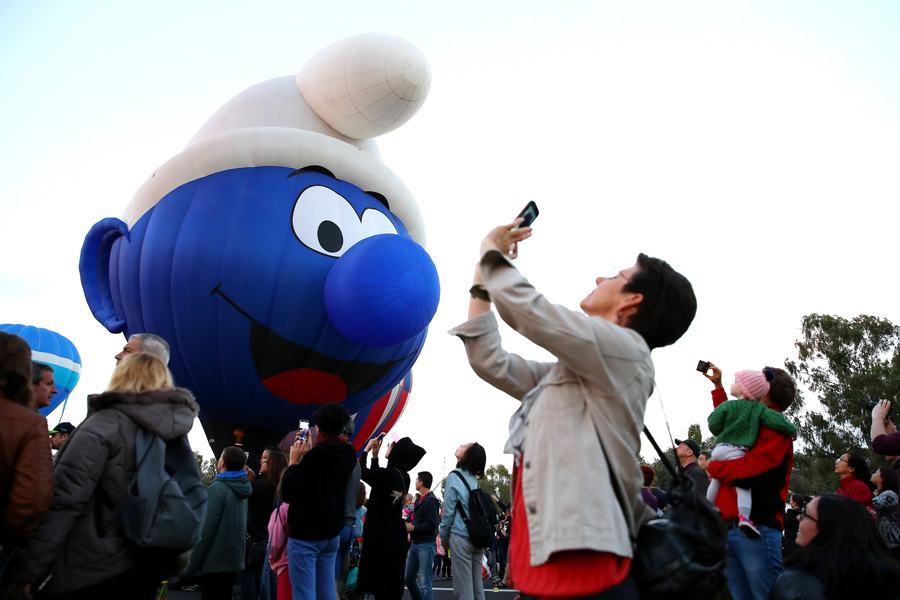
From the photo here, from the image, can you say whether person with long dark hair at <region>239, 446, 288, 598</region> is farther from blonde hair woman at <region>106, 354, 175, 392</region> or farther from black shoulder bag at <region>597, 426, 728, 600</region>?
black shoulder bag at <region>597, 426, 728, 600</region>

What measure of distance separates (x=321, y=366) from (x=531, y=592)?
7436mm

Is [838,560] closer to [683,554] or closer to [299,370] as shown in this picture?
[683,554]

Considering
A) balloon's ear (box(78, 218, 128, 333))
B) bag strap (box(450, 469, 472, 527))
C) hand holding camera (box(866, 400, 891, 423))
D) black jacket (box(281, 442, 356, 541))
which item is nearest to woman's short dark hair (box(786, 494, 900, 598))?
hand holding camera (box(866, 400, 891, 423))

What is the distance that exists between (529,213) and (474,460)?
14.0 feet

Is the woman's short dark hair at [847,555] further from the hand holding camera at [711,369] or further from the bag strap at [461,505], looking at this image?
the bag strap at [461,505]

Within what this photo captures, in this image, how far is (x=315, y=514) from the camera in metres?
4.34

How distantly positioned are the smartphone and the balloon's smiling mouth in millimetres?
6884

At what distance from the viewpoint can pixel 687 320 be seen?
1971 millimetres

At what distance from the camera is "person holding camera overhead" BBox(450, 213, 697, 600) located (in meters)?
1.56

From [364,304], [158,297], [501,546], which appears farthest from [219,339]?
[501,546]

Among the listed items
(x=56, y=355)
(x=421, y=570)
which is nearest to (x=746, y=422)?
(x=421, y=570)

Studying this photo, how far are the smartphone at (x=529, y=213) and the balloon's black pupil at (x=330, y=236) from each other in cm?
681

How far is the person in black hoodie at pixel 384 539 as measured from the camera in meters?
5.05

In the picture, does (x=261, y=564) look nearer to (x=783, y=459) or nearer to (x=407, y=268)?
(x=407, y=268)
